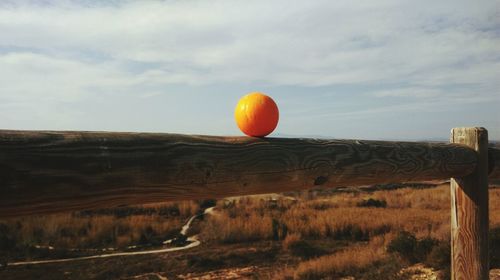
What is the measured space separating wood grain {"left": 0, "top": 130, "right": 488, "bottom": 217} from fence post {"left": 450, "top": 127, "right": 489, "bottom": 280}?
0.90m

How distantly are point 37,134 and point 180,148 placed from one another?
0.46 meters

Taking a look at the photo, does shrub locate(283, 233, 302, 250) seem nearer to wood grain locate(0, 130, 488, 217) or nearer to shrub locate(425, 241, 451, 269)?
shrub locate(425, 241, 451, 269)

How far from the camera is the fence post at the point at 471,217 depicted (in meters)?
2.54

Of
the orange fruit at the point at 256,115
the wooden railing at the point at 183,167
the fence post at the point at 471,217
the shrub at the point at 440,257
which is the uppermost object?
the orange fruit at the point at 256,115

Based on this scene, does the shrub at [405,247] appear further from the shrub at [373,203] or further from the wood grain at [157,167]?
the shrub at [373,203]

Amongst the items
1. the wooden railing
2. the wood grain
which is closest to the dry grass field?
the wooden railing

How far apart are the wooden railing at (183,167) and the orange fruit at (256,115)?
0.08 meters

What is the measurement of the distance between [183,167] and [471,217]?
213 centimetres

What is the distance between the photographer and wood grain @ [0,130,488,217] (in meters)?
1.13

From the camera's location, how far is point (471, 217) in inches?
103

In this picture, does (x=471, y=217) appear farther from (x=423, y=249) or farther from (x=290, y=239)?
(x=290, y=239)

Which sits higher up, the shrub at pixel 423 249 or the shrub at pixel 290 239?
the shrub at pixel 423 249

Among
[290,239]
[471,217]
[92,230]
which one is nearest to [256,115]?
[471,217]

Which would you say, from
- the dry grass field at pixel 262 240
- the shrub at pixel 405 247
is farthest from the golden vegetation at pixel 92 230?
the shrub at pixel 405 247
